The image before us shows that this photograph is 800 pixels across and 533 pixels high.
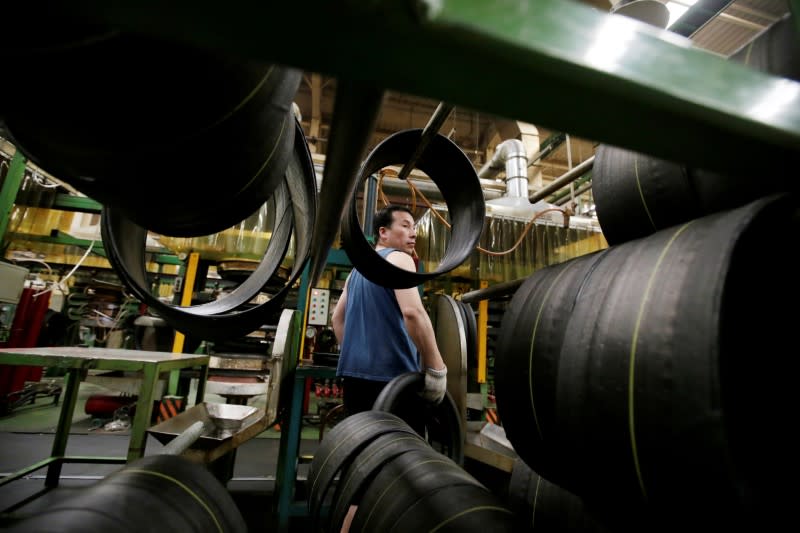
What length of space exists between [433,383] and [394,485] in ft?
2.45

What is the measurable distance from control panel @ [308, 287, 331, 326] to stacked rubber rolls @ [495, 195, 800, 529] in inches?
96.4

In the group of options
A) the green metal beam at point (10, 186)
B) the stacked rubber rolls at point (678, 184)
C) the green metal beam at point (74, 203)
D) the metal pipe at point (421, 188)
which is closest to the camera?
the stacked rubber rolls at point (678, 184)

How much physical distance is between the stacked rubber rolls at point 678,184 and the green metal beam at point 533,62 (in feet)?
0.17

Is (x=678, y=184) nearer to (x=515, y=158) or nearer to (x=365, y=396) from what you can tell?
(x=365, y=396)

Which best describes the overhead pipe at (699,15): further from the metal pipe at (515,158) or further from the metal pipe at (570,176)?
the metal pipe at (570,176)

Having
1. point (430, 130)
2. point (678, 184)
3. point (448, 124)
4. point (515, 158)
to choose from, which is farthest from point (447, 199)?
point (448, 124)

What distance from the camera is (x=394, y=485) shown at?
0.90 m

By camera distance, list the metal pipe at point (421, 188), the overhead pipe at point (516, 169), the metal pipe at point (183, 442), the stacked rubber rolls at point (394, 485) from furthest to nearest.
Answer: the overhead pipe at point (516, 169)
the metal pipe at point (421, 188)
the metal pipe at point (183, 442)
the stacked rubber rolls at point (394, 485)

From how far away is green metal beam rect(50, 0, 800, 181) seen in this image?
274mm

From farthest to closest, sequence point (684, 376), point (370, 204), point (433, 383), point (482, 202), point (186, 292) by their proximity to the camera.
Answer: point (186, 292) < point (370, 204) < point (433, 383) < point (482, 202) < point (684, 376)

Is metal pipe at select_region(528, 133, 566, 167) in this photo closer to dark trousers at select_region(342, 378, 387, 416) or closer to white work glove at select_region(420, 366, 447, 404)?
white work glove at select_region(420, 366, 447, 404)

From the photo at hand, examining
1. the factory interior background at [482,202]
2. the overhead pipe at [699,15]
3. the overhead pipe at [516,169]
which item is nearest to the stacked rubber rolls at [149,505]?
the factory interior background at [482,202]

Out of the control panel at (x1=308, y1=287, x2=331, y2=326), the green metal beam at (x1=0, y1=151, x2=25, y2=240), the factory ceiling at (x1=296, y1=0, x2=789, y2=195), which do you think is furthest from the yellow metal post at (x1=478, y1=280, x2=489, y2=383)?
the green metal beam at (x1=0, y1=151, x2=25, y2=240)

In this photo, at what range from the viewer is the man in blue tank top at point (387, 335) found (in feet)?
5.49
